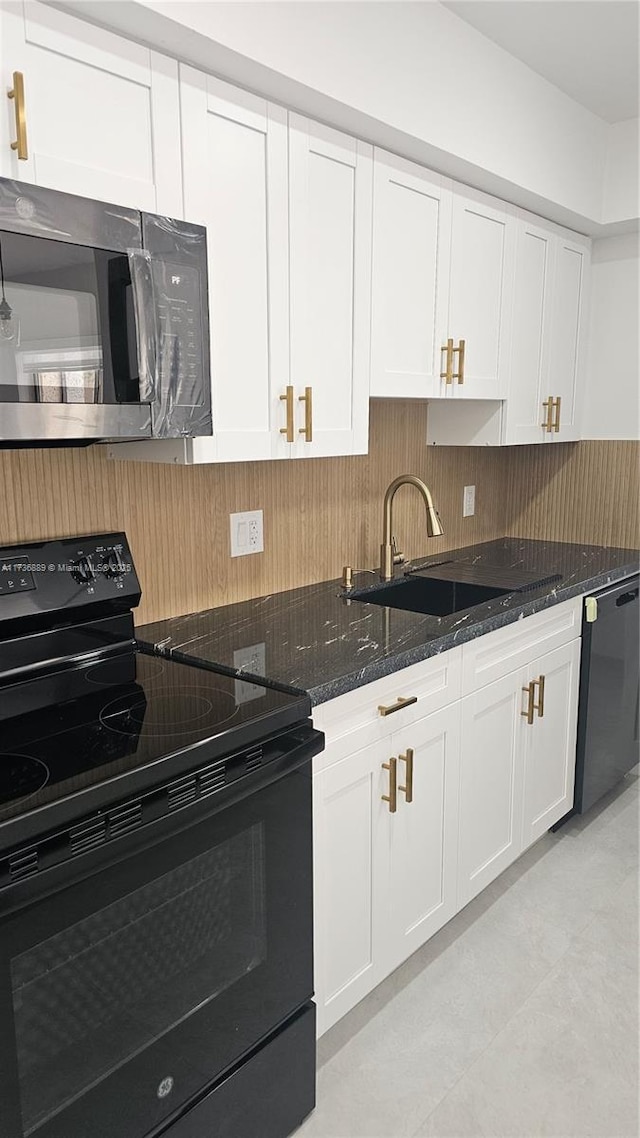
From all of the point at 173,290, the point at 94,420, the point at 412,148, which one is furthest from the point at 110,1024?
the point at 412,148

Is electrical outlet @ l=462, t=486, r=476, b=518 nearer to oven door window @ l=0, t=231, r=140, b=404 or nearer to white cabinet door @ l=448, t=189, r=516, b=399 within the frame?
white cabinet door @ l=448, t=189, r=516, b=399

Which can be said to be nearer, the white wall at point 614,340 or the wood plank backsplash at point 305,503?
the wood plank backsplash at point 305,503

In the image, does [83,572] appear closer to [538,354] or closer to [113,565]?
[113,565]

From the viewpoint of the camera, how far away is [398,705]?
1.79 metres

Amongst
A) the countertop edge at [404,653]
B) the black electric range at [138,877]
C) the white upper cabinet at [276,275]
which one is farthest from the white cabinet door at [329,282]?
the black electric range at [138,877]

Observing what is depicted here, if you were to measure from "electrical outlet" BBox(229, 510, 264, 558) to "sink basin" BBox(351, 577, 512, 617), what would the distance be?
0.47m

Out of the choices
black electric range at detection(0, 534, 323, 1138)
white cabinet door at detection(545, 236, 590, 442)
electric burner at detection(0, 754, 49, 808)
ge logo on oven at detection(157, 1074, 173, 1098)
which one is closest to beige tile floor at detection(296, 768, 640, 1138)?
black electric range at detection(0, 534, 323, 1138)

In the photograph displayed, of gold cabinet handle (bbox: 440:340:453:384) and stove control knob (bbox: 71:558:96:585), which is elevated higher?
gold cabinet handle (bbox: 440:340:453:384)

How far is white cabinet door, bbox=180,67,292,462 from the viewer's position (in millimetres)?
1604

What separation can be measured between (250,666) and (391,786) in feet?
1.48

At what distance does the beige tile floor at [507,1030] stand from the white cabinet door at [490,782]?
0.15 m

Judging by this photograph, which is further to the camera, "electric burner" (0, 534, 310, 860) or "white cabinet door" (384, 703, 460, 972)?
"white cabinet door" (384, 703, 460, 972)

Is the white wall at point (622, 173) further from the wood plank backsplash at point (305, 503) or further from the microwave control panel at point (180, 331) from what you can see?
the microwave control panel at point (180, 331)

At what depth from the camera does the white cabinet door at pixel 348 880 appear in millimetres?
1676
